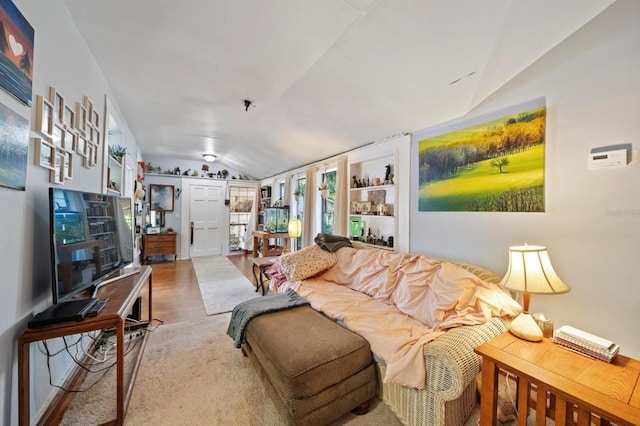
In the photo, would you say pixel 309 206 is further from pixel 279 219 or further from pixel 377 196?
pixel 377 196

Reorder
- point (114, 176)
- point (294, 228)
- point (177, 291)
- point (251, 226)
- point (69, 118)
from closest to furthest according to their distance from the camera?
1. point (69, 118)
2. point (114, 176)
3. point (177, 291)
4. point (294, 228)
5. point (251, 226)

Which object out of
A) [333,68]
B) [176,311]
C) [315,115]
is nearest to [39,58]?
[333,68]

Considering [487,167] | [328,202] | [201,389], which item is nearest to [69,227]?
[201,389]

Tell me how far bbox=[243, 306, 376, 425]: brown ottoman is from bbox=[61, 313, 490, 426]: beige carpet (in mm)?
141

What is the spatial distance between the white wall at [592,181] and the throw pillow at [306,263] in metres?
1.85

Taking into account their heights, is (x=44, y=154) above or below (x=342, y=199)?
above

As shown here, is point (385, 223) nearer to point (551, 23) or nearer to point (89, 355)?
point (551, 23)

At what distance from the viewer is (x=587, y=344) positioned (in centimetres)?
128

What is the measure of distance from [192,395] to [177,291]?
2.67m

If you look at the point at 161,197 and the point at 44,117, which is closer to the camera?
the point at 44,117

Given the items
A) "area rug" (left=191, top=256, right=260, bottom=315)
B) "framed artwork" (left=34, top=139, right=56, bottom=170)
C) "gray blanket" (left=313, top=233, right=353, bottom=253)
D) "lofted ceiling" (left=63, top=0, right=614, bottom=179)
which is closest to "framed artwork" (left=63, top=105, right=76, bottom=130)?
"framed artwork" (left=34, top=139, right=56, bottom=170)

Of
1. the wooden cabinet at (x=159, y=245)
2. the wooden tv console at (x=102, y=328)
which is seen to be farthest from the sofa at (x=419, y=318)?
the wooden cabinet at (x=159, y=245)

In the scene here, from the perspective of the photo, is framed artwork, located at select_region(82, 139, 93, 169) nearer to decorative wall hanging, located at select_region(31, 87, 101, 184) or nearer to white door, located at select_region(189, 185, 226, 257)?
decorative wall hanging, located at select_region(31, 87, 101, 184)

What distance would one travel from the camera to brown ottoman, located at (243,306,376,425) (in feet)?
4.58
